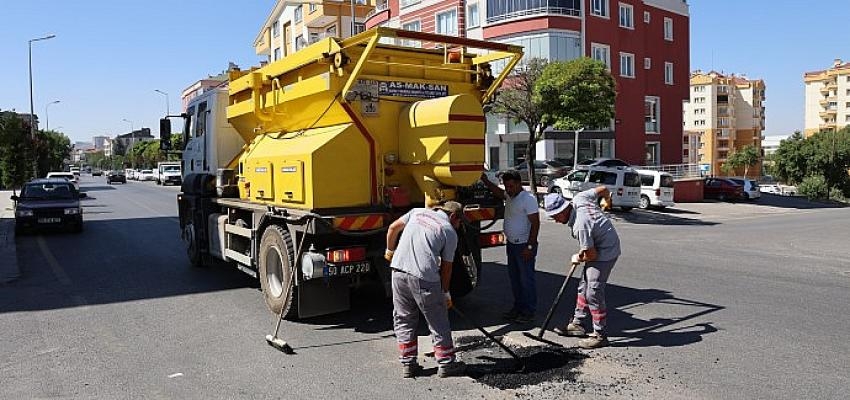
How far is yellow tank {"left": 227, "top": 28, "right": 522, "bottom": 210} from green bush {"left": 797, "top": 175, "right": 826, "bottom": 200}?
44.3 meters

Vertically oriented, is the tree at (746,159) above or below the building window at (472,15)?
below

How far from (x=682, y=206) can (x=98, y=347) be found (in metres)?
28.9

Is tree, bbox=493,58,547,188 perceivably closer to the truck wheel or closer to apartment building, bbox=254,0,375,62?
the truck wheel

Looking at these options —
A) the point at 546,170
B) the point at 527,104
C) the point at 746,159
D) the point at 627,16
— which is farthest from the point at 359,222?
the point at 746,159

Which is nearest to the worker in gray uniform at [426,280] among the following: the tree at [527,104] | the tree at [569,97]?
the tree at [569,97]

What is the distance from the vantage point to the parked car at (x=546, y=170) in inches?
1291

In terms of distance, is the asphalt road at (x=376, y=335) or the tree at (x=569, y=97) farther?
the tree at (x=569, y=97)

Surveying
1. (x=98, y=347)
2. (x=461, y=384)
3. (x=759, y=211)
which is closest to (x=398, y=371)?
(x=461, y=384)

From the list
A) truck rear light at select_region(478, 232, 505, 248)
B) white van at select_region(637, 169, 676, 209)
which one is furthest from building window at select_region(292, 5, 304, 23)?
truck rear light at select_region(478, 232, 505, 248)

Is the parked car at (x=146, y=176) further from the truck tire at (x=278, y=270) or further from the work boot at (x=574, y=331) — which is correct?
the work boot at (x=574, y=331)

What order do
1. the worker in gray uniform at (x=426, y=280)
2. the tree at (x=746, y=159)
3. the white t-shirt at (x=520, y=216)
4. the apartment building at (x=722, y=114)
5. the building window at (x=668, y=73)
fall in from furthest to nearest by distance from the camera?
1. the apartment building at (x=722, y=114)
2. the tree at (x=746, y=159)
3. the building window at (x=668, y=73)
4. the white t-shirt at (x=520, y=216)
5. the worker in gray uniform at (x=426, y=280)

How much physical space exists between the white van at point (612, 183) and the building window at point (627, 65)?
1658 centimetres

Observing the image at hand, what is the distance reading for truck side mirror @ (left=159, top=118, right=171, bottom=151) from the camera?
1217cm

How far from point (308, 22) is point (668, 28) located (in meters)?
28.2
